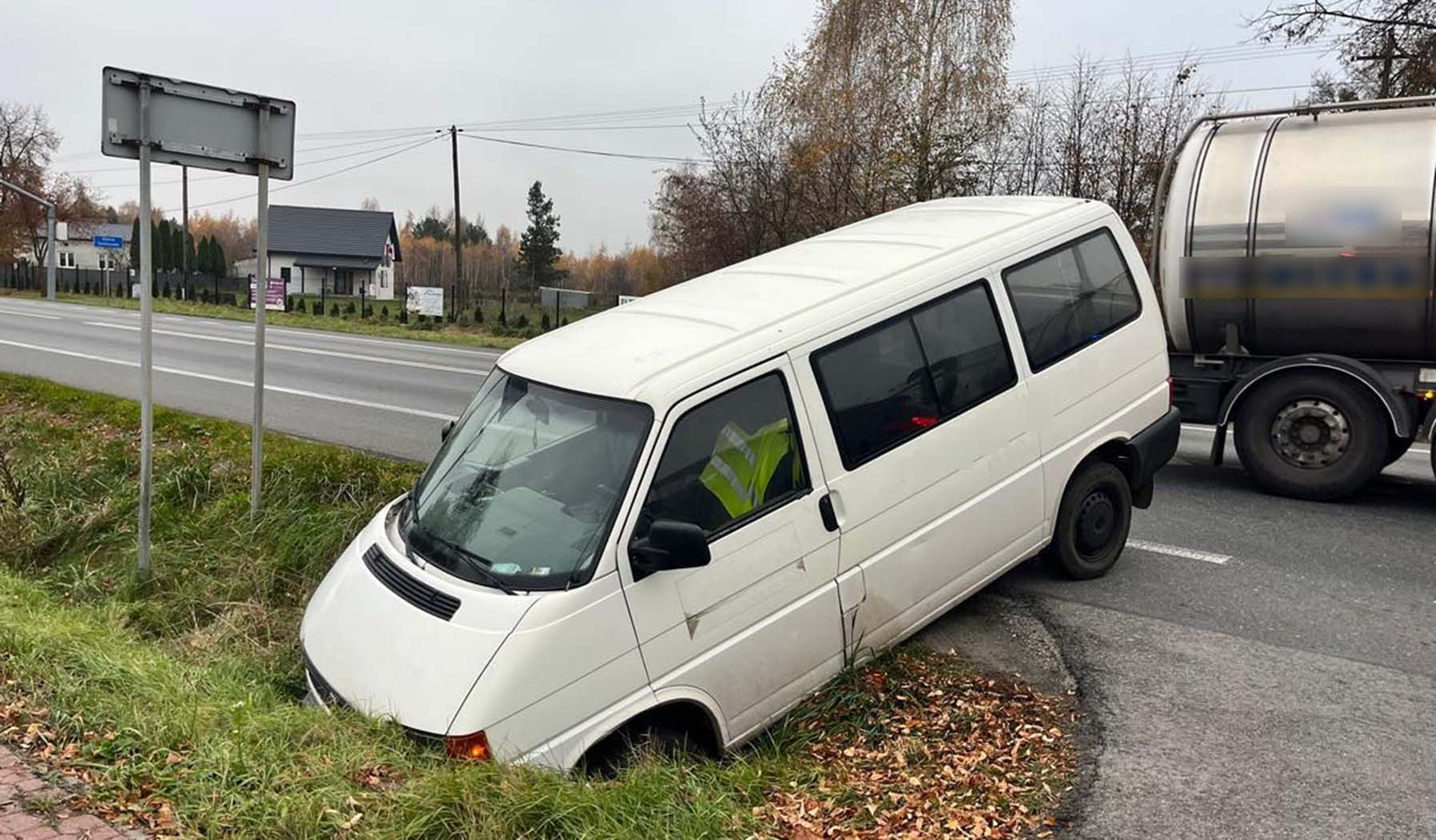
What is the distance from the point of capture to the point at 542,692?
12.1 feet

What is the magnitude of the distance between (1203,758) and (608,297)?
3753 centimetres

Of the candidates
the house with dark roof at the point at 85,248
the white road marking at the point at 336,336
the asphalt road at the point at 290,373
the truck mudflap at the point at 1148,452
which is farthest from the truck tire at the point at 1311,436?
the house with dark roof at the point at 85,248

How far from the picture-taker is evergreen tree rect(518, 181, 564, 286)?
231ft

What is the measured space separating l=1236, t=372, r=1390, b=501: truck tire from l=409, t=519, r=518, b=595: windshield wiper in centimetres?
678

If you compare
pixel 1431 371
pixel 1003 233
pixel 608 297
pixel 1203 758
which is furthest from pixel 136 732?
pixel 608 297

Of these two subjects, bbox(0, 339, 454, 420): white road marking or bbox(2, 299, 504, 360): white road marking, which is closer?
bbox(0, 339, 454, 420): white road marking

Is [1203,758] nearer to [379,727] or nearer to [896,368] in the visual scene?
[896,368]

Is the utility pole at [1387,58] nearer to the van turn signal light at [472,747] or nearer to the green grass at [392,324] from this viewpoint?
the green grass at [392,324]

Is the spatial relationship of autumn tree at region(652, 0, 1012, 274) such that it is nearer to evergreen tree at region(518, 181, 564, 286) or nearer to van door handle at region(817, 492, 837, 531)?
van door handle at region(817, 492, 837, 531)

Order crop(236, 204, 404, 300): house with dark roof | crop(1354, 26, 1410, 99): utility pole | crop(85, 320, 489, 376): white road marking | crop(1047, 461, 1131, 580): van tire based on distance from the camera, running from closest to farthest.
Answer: crop(1047, 461, 1131, 580): van tire, crop(85, 320, 489, 376): white road marking, crop(1354, 26, 1410, 99): utility pole, crop(236, 204, 404, 300): house with dark roof

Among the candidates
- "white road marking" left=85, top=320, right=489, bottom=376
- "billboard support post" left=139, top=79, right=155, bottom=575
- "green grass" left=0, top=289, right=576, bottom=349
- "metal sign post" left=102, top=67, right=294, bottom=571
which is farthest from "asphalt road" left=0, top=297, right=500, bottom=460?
"metal sign post" left=102, top=67, right=294, bottom=571

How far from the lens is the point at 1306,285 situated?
8000 mm

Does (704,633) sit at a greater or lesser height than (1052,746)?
greater

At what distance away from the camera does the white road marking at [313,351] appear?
A: 18094mm
